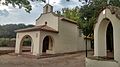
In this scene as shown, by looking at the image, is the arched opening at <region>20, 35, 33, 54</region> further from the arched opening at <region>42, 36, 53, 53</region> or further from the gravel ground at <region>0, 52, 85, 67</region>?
the gravel ground at <region>0, 52, 85, 67</region>

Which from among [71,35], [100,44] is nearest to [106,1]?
[71,35]

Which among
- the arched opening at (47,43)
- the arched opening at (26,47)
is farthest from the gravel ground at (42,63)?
the arched opening at (47,43)

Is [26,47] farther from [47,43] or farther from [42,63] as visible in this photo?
[42,63]

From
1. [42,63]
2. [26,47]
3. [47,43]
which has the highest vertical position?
[47,43]

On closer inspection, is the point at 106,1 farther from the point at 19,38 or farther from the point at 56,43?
the point at 19,38

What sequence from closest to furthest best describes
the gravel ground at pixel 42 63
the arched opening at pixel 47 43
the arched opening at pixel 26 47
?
the gravel ground at pixel 42 63
the arched opening at pixel 26 47
the arched opening at pixel 47 43

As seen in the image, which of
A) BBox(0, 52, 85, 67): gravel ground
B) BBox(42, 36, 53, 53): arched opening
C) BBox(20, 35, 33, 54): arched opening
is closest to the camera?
BBox(0, 52, 85, 67): gravel ground

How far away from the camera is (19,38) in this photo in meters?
24.4

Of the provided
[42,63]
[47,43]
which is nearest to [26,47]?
[47,43]

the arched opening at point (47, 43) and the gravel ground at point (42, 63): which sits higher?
the arched opening at point (47, 43)

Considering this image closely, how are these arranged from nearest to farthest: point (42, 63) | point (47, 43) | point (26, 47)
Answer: point (42, 63) → point (47, 43) → point (26, 47)

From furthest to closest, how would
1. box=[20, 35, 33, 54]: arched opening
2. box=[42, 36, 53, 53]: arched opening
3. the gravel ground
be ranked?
box=[42, 36, 53, 53]: arched opening
box=[20, 35, 33, 54]: arched opening
the gravel ground

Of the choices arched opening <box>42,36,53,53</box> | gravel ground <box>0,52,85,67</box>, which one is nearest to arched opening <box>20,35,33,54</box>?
arched opening <box>42,36,53,53</box>

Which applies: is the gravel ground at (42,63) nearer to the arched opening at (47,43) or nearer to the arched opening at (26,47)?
the arched opening at (26,47)
